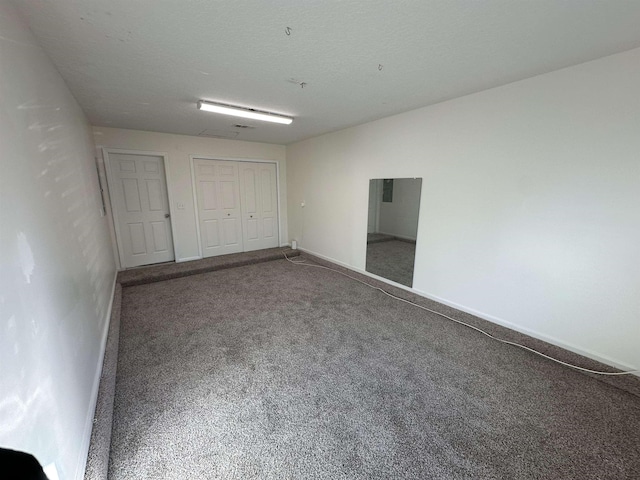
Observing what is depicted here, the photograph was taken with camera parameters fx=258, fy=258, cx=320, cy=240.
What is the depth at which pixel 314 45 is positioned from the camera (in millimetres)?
1747

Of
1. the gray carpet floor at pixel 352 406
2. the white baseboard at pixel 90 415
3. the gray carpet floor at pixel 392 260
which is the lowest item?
the gray carpet floor at pixel 352 406

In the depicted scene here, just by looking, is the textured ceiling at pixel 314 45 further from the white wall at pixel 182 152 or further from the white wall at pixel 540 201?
the white wall at pixel 182 152

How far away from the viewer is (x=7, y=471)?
38 cm

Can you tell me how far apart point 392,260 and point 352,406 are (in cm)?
227

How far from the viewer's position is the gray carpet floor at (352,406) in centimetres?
142

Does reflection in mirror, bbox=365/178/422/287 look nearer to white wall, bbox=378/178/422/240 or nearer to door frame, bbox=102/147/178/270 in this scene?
white wall, bbox=378/178/422/240

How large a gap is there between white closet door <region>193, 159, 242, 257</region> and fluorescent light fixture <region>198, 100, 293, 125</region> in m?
2.11

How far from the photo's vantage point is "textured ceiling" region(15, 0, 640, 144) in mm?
1408

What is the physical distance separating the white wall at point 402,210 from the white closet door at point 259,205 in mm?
2845

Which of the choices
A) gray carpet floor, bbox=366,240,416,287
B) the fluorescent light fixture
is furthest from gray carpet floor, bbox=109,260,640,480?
the fluorescent light fixture

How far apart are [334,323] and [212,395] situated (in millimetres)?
1398

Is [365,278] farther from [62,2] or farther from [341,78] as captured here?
[62,2]

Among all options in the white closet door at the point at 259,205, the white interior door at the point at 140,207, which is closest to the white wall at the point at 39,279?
the white interior door at the point at 140,207

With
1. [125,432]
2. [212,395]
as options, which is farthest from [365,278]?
[125,432]
